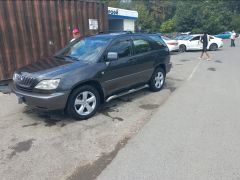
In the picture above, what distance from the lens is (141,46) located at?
23.2 ft

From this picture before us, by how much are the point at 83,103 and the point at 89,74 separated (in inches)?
24.4

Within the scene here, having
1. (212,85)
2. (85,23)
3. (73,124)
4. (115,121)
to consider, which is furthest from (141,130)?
(85,23)

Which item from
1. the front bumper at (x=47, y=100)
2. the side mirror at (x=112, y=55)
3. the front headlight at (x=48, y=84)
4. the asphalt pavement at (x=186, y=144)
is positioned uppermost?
the side mirror at (x=112, y=55)

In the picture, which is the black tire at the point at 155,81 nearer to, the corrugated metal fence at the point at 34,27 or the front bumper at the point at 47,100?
the front bumper at the point at 47,100

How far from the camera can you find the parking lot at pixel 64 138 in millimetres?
3768

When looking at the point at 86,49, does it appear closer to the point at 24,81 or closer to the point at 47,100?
the point at 24,81

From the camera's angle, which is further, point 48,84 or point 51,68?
point 51,68

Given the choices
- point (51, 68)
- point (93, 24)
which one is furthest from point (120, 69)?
point (93, 24)

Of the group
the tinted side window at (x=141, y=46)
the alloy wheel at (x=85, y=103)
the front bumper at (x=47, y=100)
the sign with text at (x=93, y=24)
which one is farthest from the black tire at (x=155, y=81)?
the sign with text at (x=93, y=24)

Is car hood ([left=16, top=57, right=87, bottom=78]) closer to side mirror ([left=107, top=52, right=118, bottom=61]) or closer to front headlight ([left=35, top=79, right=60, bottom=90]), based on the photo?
front headlight ([left=35, top=79, right=60, bottom=90])

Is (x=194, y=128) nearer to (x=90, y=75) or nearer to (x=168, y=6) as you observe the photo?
(x=90, y=75)

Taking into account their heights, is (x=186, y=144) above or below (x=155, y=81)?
below

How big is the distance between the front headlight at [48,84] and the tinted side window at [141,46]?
8.37 feet

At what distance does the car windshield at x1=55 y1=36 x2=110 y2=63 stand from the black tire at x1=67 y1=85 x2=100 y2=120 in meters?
0.67
